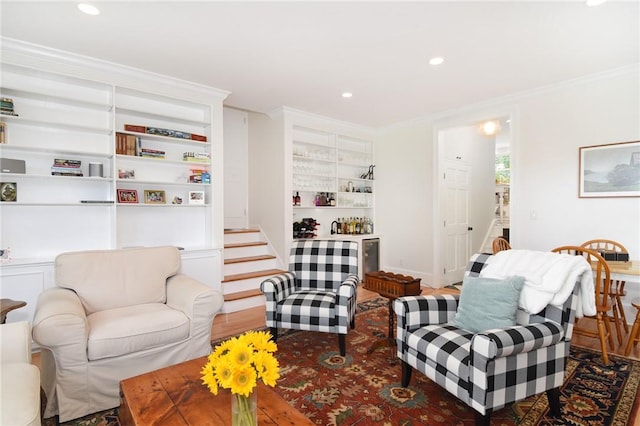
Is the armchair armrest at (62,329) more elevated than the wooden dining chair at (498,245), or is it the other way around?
the wooden dining chair at (498,245)

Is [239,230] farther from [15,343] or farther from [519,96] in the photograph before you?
[519,96]

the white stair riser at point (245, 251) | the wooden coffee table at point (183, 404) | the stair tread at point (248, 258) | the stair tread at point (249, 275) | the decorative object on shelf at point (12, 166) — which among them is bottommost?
the stair tread at point (249, 275)

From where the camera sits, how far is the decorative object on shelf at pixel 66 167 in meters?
3.04

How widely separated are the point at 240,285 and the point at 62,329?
92.3 inches

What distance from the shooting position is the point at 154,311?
7.58 ft

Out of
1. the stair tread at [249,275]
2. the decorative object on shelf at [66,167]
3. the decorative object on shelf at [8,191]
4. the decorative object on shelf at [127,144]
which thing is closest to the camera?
the decorative object on shelf at [8,191]

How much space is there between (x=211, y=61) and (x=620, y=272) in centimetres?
393

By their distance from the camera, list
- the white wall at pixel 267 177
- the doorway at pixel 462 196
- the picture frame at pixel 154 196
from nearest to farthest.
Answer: the picture frame at pixel 154 196
the white wall at pixel 267 177
the doorway at pixel 462 196

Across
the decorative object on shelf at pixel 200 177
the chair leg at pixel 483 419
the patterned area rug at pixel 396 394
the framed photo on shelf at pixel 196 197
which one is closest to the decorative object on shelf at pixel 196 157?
the decorative object on shelf at pixel 200 177

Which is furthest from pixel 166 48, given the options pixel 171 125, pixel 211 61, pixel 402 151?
pixel 402 151

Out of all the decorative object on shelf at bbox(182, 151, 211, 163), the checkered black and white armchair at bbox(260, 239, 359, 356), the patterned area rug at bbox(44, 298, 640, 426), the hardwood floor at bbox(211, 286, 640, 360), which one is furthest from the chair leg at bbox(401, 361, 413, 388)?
the decorative object on shelf at bbox(182, 151, 211, 163)

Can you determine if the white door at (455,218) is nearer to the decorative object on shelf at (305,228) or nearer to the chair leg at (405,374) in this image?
the decorative object on shelf at (305,228)

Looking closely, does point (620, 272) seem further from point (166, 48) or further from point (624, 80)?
point (166, 48)

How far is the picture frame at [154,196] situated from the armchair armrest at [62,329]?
181cm
